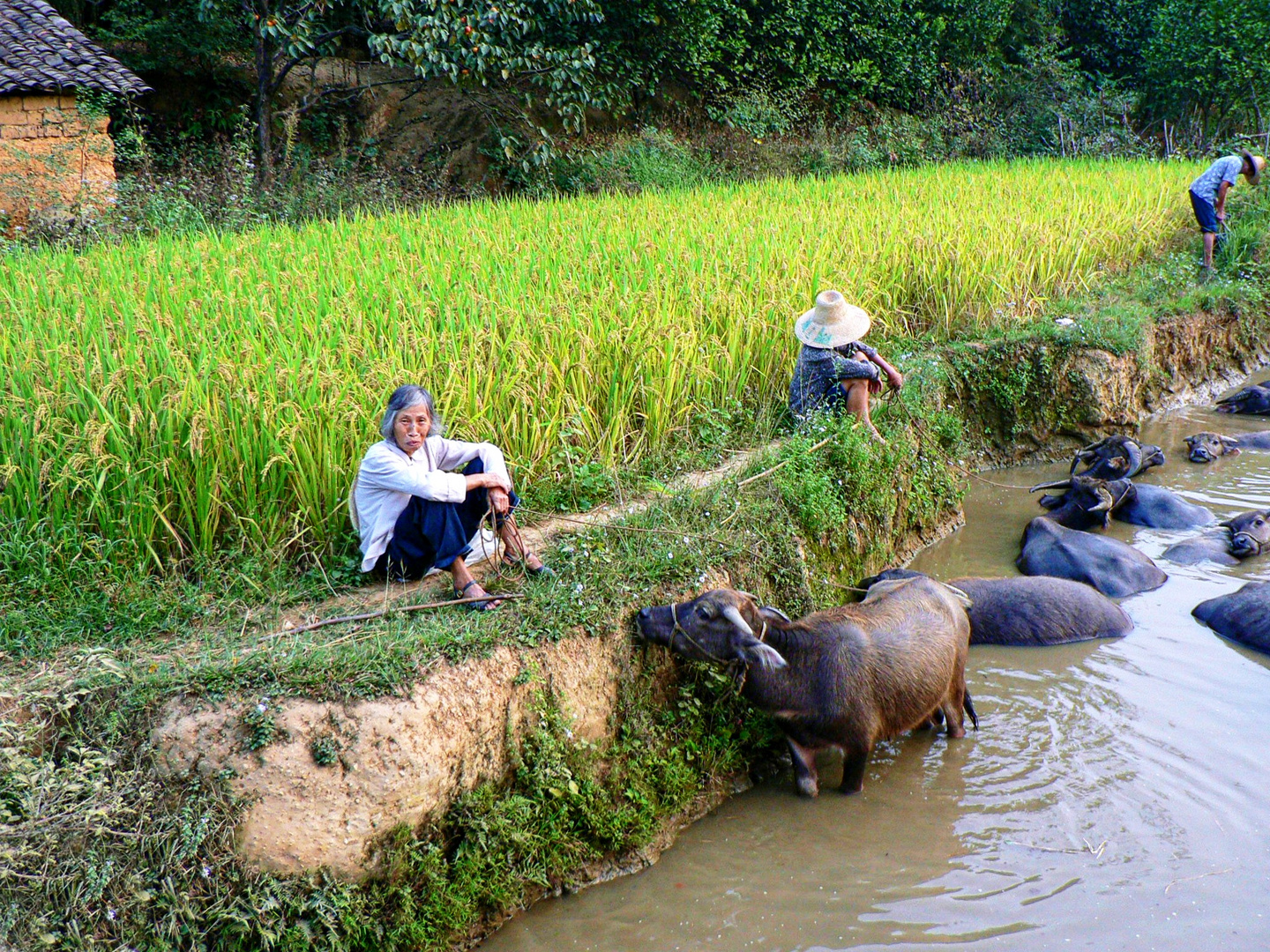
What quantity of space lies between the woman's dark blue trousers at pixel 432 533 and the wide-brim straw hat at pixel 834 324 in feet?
6.13

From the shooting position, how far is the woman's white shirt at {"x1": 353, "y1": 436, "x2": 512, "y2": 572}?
3.17 meters

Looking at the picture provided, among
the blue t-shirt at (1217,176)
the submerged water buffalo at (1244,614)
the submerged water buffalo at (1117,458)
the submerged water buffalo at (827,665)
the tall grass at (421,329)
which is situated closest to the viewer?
the submerged water buffalo at (827,665)

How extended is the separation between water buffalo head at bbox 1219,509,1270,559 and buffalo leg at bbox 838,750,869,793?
2.62m

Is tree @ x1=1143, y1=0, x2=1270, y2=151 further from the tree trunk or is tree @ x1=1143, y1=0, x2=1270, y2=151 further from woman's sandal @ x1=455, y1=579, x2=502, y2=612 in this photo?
woman's sandal @ x1=455, y1=579, x2=502, y2=612

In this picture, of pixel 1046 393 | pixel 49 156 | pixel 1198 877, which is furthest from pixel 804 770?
pixel 49 156

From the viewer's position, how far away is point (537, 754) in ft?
9.48

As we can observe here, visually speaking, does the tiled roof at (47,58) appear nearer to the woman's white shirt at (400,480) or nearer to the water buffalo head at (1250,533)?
the woman's white shirt at (400,480)

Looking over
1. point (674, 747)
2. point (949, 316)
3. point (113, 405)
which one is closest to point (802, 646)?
point (674, 747)

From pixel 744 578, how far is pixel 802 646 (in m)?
0.54

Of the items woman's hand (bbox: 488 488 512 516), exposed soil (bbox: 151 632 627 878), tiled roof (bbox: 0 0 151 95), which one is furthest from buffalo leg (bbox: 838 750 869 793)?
tiled roof (bbox: 0 0 151 95)

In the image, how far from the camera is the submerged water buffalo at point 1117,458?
558cm

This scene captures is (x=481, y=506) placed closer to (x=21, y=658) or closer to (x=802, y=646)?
(x=802, y=646)

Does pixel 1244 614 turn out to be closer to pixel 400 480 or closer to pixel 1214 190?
pixel 400 480

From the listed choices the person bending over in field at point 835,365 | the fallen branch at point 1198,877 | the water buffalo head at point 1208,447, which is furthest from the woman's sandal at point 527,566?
the water buffalo head at point 1208,447
